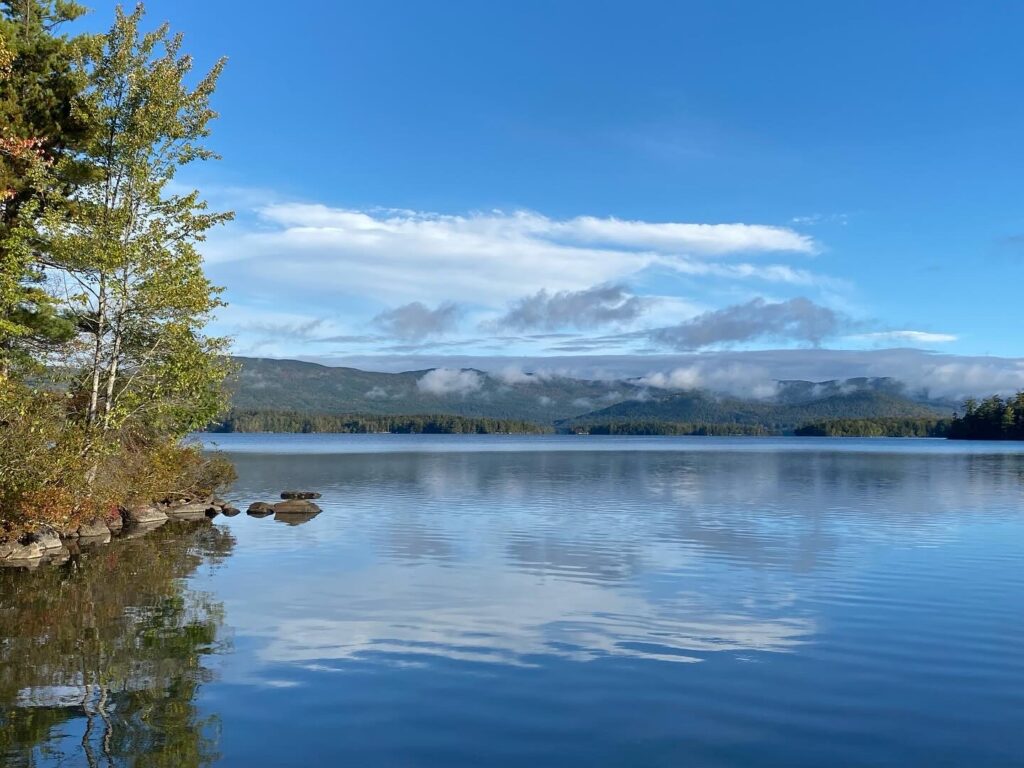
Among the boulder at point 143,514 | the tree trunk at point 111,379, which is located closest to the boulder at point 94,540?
the tree trunk at point 111,379

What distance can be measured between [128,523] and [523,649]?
111 ft

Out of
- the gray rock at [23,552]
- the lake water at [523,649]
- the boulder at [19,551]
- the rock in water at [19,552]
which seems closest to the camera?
the lake water at [523,649]

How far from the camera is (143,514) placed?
46.8 m

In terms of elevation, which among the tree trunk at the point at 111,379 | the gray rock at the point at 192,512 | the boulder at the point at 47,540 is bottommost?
the gray rock at the point at 192,512

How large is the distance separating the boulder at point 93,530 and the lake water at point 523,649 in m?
2.09

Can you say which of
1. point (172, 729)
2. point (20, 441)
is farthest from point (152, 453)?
point (172, 729)

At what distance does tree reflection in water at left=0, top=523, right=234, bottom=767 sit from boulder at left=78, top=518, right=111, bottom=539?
25.8ft

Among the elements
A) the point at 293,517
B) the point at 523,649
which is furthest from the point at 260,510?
the point at 523,649

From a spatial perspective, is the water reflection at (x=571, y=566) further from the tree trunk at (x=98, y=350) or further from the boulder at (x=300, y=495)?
the tree trunk at (x=98, y=350)

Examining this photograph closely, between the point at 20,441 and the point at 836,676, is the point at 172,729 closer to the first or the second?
the point at 836,676

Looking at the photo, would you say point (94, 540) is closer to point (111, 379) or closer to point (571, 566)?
point (111, 379)

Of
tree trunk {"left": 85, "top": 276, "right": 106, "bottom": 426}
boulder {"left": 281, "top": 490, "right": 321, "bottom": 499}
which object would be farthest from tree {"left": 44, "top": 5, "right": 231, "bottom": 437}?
boulder {"left": 281, "top": 490, "right": 321, "bottom": 499}

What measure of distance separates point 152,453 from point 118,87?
18961 millimetres

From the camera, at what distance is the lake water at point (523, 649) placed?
44.5 ft
